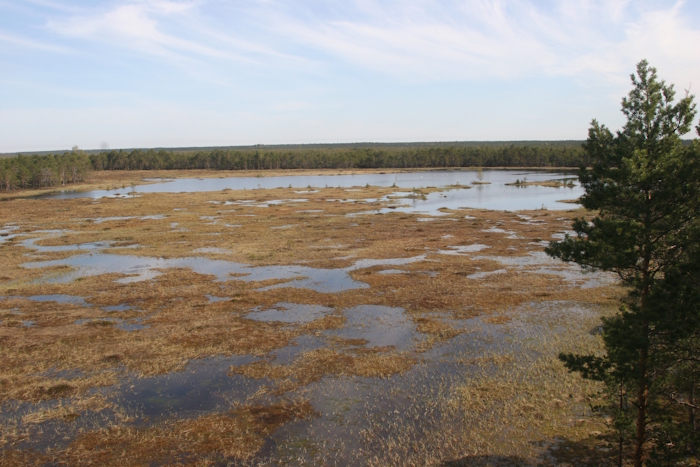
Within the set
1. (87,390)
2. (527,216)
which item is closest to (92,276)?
(87,390)

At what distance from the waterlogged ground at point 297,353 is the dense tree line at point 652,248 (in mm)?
3008

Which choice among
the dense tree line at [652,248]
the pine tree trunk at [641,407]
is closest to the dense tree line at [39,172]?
the dense tree line at [652,248]

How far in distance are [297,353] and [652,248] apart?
45.0 ft

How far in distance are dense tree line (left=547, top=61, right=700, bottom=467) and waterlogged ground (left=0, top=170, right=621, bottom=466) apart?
3.01 meters

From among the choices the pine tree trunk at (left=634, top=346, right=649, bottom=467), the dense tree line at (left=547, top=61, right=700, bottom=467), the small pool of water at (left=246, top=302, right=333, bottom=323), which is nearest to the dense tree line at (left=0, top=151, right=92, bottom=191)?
the small pool of water at (left=246, top=302, right=333, bottom=323)

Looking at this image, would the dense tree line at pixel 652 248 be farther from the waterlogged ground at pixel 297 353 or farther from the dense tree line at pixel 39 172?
the dense tree line at pixel 39 172

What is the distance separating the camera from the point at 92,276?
3259cm

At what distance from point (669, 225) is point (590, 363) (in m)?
3.77

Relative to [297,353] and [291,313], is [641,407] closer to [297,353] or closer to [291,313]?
[297,353]

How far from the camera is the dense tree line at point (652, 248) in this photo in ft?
33.3

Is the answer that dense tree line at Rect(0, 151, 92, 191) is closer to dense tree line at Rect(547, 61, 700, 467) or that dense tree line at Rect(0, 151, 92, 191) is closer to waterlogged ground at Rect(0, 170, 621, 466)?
waterlogged ground at Rect(0, 170, 621, 466)

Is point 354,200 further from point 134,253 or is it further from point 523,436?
point 523,436

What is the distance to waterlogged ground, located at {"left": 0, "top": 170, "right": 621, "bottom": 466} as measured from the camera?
13.8m

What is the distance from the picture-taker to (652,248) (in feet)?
34.8
